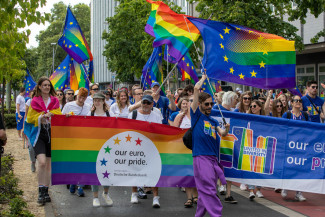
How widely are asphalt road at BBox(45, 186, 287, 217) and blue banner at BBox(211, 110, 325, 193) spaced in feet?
1.66

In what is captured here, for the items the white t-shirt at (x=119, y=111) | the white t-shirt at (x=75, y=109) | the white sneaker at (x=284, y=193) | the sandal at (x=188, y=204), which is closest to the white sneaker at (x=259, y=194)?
the white sneaker at (x=284, y=193)

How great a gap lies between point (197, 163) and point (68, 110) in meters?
3.41

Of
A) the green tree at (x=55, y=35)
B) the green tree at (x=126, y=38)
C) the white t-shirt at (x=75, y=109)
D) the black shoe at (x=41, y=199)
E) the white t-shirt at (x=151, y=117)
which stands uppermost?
the green tree at (x=55, y=35)

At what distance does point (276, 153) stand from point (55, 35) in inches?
→ 3238

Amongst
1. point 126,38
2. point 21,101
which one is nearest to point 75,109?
point 21,101

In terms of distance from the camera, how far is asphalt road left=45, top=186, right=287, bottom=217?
7.41 meters

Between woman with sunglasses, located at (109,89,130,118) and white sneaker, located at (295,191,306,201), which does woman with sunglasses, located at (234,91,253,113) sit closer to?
white sneaker, located at (295,191,306,201)

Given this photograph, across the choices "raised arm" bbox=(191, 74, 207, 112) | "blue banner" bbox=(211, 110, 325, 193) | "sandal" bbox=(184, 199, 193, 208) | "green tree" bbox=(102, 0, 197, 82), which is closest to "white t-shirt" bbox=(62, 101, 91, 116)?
"sandal" bbox=(184, 199, 193, 208)

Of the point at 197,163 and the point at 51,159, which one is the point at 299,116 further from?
the point at 51,159

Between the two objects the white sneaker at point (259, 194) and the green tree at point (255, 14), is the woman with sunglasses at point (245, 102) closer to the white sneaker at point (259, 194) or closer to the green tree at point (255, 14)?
the white sneaker at point (259, 194)

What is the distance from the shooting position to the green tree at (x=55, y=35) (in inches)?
3024

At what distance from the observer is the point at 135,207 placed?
25.8ft

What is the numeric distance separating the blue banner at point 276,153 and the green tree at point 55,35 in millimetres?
64754

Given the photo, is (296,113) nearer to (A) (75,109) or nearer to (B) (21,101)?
(A) (75,109)
